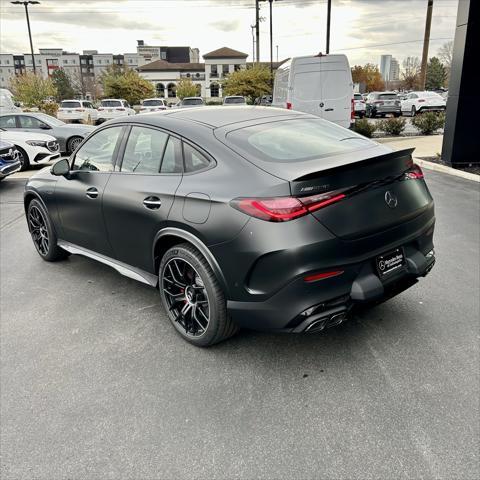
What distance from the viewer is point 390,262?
9.89 feet

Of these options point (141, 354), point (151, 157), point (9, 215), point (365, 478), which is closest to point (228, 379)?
point (141, 354)

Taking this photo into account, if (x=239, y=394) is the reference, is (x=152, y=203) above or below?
above

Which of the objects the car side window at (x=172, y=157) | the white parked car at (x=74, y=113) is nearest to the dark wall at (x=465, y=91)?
the car side window at (x=172, y=157)

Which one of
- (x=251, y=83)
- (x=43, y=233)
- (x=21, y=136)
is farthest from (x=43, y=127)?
(x=251, y=83)

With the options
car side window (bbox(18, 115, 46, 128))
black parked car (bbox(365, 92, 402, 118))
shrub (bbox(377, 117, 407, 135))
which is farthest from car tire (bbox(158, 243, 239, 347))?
black parked car (bbox(365, 92, 402, 118))

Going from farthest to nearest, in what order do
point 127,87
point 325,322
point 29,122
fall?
1. point 127,87
2. point 29,122
3. point 325,322

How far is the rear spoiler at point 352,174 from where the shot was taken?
2658 mm

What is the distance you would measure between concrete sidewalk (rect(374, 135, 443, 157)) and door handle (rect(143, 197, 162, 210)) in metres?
10.5

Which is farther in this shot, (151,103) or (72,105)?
(151,103)

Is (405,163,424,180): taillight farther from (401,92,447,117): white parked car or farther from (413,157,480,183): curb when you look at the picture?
(401,92,447,117): white parked car

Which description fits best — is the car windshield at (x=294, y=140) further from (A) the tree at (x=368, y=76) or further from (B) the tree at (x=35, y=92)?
(A) the tree at (x=368, y=76)

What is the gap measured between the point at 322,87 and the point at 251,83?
91.9ft

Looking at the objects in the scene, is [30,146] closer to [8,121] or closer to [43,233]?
[8,121]

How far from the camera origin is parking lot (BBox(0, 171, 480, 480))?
228 centimetres
